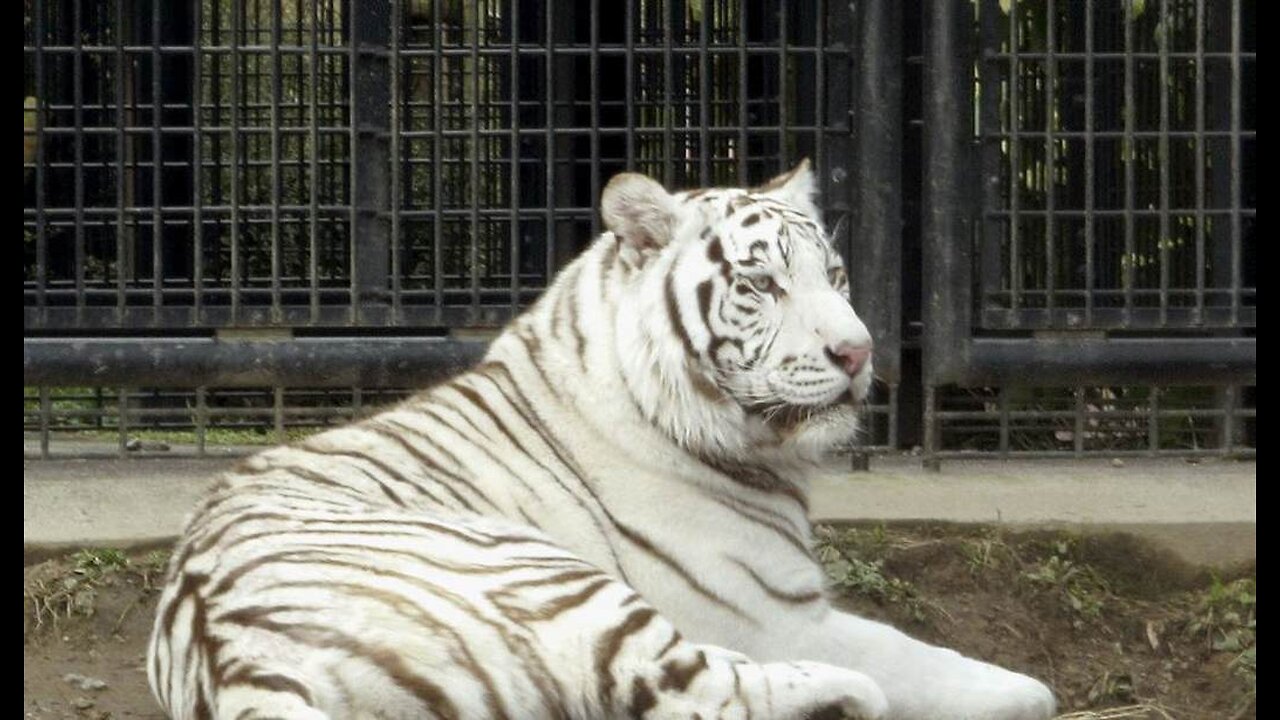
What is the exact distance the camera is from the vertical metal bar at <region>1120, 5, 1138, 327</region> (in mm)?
5664

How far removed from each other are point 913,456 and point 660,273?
180cm

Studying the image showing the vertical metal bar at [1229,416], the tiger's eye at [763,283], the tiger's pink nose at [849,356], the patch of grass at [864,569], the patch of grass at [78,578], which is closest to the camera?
the tiger's pink nose at [849,356]

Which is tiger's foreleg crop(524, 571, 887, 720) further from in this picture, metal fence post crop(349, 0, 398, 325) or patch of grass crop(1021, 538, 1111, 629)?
metal fence post crop(349, 0, 398, 325)

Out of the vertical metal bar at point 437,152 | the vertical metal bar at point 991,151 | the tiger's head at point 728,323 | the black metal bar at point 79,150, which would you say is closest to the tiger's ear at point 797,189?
the tiger's head at point 728,323

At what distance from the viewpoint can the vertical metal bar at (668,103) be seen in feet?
18.4

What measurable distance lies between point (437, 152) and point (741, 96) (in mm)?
846

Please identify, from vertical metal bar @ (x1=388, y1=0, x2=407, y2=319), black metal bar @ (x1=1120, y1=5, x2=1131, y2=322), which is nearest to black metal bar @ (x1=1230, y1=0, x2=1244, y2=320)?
black metal bar @ (x1=1120, y1=5, x2=1131, y2=322)

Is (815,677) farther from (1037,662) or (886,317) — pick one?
(886,317)

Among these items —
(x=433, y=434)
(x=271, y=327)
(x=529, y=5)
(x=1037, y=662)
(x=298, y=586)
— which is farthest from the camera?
(x=529, y=5)

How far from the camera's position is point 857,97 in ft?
18.6

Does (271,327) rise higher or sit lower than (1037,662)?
higher

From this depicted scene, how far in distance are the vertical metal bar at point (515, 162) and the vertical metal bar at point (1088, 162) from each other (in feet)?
5.12

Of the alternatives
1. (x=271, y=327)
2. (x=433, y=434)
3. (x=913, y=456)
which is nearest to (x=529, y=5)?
(x=271, y=327)

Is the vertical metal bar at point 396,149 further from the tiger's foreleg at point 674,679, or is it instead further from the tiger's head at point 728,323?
the tiger's foreleg at point 674,679
